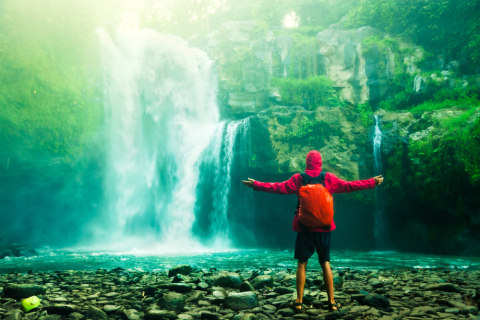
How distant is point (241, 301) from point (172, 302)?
0.77 metres

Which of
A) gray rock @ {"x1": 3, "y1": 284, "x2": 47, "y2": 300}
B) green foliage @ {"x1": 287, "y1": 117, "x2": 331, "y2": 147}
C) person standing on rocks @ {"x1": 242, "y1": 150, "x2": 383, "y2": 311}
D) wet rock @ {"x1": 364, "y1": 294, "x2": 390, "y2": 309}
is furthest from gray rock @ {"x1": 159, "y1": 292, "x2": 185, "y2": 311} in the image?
green foliage @ {"x1": 287, "y1": 117, "x2": 331, "y2": 147}

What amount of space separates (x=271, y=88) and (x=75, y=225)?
15436mm

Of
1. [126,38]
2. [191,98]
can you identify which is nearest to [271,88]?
[191,98]

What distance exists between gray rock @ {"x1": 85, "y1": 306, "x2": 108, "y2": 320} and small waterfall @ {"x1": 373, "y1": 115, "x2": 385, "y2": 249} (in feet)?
41.9

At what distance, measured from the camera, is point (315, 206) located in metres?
3.34

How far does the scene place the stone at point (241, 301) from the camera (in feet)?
11.8

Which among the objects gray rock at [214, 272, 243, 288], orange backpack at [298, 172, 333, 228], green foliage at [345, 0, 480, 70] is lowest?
gray rock at [214, 272, 243, 288]

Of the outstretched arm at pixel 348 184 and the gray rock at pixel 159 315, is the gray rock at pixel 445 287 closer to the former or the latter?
the outstretched arm at pixel 348 184

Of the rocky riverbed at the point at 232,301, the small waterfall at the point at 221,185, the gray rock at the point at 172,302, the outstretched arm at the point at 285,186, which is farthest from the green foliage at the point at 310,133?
the gray rock at the point at 172,302

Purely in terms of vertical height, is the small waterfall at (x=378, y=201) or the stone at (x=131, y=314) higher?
the small waterfall at (x=378, y=201)

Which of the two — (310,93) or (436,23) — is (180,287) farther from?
(436,23)

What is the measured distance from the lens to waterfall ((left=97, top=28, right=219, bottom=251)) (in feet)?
54.3

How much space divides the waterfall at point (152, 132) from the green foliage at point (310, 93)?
4566mm

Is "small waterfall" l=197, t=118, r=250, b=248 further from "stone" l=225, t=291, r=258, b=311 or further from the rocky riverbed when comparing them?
"stone" l=225, t=291, r=258, b=311
